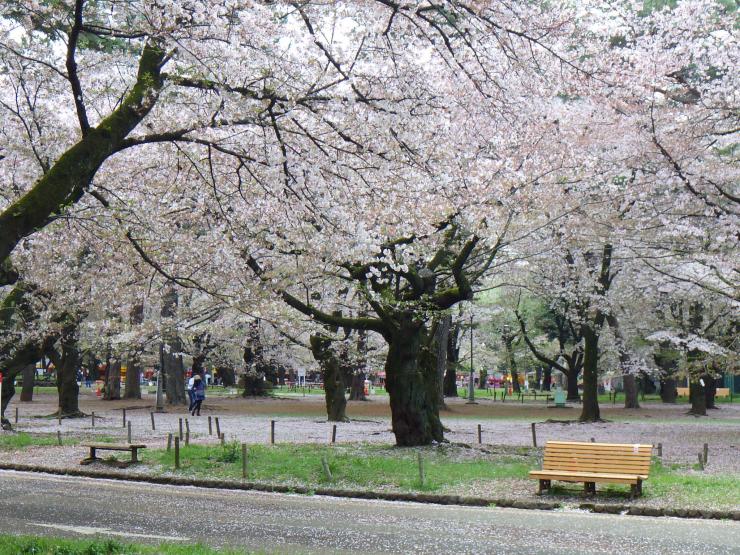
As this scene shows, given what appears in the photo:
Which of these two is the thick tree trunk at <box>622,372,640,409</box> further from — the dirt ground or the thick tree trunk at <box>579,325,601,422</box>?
the thick tree trunk at <box>579,325,601,422</box>

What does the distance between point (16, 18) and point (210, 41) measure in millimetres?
3899

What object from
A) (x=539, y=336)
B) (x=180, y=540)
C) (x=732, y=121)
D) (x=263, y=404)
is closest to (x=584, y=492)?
(x=180, y=540)

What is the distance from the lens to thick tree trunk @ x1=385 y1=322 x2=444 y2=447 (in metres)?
19.9

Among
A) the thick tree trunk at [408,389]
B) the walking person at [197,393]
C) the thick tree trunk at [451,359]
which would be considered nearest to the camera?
the thick tree trunk at [408,389]

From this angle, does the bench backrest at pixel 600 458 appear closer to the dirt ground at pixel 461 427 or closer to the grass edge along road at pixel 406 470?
the grass edge along road at pixel 406 470

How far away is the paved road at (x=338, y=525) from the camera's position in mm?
9523

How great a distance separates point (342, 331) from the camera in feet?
110

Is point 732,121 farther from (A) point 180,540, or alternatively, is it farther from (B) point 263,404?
(B) point 263,404

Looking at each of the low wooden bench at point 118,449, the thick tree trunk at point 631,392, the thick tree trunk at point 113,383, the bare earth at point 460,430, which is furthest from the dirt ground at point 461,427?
the thick tree trunk at point 113,383

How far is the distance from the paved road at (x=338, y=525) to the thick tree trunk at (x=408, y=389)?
250 inches

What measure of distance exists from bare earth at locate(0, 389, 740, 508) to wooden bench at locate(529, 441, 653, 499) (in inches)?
18.7

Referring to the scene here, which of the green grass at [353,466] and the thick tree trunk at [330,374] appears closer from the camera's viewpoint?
the green grass at [353,466]

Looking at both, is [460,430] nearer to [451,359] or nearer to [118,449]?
[118,449]

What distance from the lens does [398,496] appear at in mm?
13750
